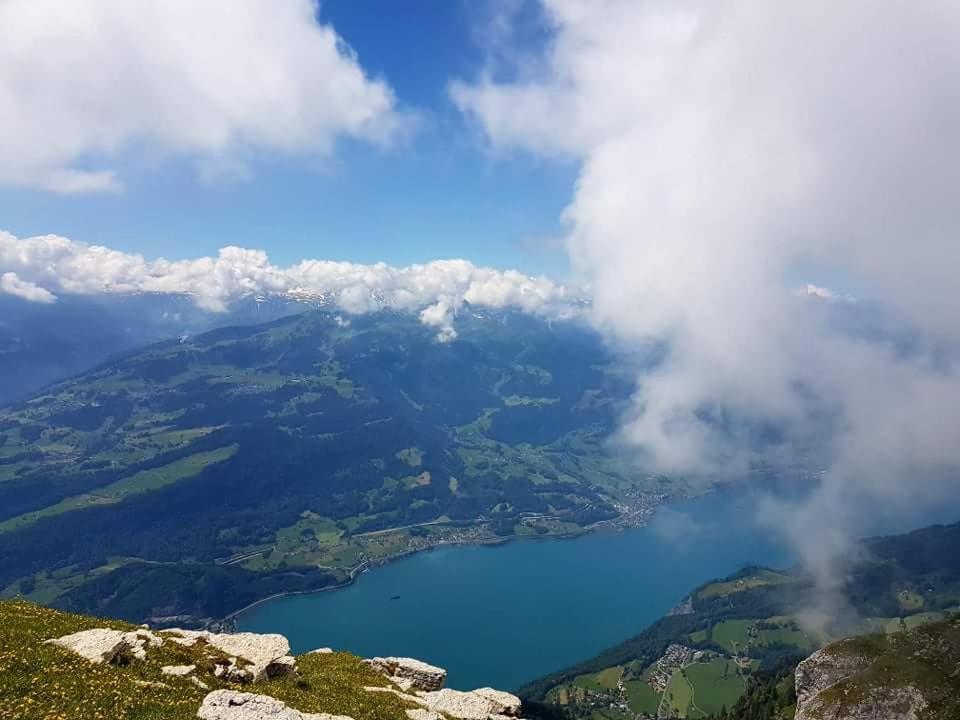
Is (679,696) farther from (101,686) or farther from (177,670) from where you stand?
(101,686)

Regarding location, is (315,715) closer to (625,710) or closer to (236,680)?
(236,680)

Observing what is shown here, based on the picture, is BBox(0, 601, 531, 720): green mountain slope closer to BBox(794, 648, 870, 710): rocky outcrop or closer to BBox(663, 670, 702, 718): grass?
BBox(794, 648, 870, 710): rocky outcrop

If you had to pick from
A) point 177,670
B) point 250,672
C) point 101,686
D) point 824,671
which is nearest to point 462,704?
point 250,672

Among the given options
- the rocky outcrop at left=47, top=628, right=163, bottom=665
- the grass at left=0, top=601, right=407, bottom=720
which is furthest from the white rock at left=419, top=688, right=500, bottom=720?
the rocky outcrop at left=47, top=628, right=163, bottom=665

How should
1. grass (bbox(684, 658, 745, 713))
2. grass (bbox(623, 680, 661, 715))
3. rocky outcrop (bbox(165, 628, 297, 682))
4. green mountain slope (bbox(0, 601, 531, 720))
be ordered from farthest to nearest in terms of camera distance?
grass (bbox(684, 658, 745, 713)) → grass (bbox(623, 680, 661, 715)) → rocky outcrop (bbox(165, 628, 297, 682)) → green mountain slope (bbox(0, 601, 531, 720))

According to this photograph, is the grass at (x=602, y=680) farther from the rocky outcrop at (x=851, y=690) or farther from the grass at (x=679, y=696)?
the rocky outcrop at (x=851, y=690)

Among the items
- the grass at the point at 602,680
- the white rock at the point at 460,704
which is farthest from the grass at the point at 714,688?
the white rock at the point at 460,704
